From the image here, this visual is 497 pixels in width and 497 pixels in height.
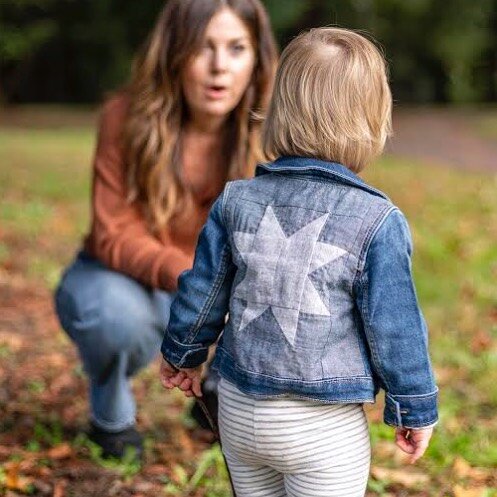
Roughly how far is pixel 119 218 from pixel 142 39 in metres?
22.5

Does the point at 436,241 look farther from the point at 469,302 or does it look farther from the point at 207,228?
the point at 207,228

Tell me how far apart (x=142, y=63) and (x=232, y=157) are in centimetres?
45

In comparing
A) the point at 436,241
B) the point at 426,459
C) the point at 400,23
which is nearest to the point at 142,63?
the point at 426,459

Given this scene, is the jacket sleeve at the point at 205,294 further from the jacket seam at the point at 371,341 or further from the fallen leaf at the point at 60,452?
the fallen leaf at the point at 60,452

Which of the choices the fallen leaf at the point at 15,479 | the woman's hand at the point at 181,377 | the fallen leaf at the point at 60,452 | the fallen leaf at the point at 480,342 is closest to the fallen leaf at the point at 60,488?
the fallen leaf at the point at 15,479

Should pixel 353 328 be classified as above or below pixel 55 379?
above

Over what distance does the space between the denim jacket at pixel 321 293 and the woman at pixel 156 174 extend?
3.05 feet

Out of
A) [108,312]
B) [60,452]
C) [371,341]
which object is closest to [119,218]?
[108,312]

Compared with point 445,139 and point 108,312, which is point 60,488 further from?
point 445,139

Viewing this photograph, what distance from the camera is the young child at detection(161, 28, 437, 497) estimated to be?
195cm

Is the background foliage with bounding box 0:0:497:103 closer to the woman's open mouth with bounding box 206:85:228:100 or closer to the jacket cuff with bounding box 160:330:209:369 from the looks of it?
the woman's open mouth with bounding box 206:85:228:100

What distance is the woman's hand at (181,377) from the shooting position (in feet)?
7.52

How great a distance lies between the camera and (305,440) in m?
2.04

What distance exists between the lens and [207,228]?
2.14m
